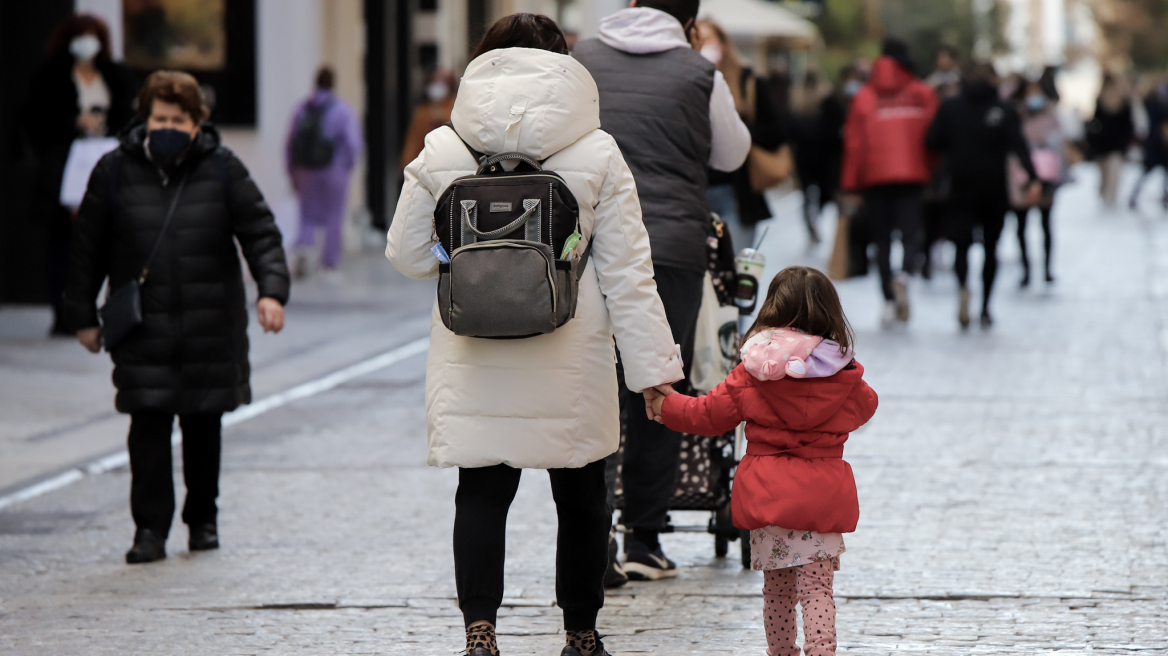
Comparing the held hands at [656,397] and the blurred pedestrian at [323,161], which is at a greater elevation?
the held hands at [656,397]

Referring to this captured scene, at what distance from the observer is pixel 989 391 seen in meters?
9.56

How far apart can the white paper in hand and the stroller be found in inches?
252

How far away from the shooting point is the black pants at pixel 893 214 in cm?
1246

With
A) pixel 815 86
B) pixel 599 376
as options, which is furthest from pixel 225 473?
pixel 815 86

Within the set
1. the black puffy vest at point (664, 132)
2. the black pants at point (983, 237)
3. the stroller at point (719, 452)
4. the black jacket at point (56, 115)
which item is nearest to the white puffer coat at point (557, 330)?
the black puffy vest at point (664, 132)

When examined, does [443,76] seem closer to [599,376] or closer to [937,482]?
[937,482]

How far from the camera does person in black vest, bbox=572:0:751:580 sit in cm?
525

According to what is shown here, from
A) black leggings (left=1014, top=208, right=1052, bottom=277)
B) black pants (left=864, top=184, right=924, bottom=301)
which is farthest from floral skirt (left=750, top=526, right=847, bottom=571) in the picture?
black leggings (left=1014, top=208, right=1052, bottom=277)

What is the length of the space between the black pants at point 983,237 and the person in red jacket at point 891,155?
33cm

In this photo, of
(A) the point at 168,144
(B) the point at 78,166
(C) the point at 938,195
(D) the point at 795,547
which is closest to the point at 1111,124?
(C) the point at 938,195

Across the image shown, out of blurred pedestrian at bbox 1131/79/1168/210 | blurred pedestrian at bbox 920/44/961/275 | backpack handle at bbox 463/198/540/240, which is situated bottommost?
blurred pedestrian at bbox 1131/79/1168/210

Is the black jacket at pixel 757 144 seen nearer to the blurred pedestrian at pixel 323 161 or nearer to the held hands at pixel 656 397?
A: the held hands at pixel 656 397

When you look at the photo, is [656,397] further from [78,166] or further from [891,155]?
[891,155]

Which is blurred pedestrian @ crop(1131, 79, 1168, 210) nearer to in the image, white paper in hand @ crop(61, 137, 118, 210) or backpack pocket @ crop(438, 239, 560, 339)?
white paper in hand @ crop(61, 137, 118, 210)
